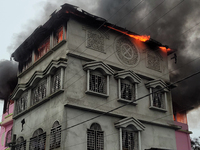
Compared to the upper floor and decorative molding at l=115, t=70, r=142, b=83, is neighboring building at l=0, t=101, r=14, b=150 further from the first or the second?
decorative molding at l=115, t=70, r=142, b=83

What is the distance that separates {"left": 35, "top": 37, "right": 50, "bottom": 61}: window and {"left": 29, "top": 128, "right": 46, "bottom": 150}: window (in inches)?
231

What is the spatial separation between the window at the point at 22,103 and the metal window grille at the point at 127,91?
715 centimetres

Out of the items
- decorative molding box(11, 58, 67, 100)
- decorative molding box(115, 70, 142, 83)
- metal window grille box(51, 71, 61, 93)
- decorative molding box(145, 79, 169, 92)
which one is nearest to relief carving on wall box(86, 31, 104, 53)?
decorative molding box(115, 70, 142, 83)

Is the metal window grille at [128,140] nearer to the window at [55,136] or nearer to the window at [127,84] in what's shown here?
the window at [127,84]

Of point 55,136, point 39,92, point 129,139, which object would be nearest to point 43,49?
point 39,92

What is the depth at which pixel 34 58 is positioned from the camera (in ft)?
76.5

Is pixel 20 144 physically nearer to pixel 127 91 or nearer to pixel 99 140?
pixel 99 140

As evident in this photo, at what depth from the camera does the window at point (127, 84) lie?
67.0ft

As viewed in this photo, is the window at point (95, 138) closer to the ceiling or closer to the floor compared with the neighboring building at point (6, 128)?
closer to the floor

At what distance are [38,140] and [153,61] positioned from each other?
1031 centimetres

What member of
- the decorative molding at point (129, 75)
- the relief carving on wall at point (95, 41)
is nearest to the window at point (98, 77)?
the decorative molding at point (129, 75)

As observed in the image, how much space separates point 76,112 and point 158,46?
944 cm

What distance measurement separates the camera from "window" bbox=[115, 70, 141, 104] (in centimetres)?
2043

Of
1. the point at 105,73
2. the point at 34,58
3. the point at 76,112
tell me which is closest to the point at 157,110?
the point at 105,73
